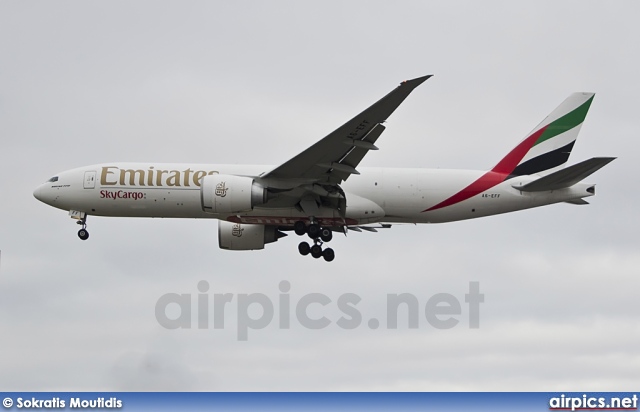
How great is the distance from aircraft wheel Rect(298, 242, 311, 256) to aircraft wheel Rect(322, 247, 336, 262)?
0.66 metres

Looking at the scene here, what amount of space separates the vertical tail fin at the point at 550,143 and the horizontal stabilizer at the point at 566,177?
1519 millimetres

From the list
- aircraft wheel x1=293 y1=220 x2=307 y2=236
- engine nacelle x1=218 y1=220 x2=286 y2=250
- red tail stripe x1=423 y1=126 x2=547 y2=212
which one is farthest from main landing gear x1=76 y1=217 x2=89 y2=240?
red tail stripe x1=423 y1=126 x2=547 y2=212

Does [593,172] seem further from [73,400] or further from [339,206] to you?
[73,400]

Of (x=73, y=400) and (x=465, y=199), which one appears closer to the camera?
(x=73, y=400)

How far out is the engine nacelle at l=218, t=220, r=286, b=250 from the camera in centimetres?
4691

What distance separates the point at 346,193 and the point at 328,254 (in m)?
2.72

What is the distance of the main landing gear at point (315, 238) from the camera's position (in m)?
43.8

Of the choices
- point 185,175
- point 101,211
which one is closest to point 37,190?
point 101,211

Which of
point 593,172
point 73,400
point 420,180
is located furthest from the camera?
point 420,180

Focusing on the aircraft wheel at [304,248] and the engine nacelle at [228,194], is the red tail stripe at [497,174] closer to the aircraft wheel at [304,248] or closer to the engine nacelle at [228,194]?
the aircraft wheel at [304,248]

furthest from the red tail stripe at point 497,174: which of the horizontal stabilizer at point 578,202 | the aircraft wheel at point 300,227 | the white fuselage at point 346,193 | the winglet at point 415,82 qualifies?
the winglet at point 415,82

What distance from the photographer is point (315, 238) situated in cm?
4416

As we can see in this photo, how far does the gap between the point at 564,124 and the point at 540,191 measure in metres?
4.30

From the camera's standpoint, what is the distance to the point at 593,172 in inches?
1622
